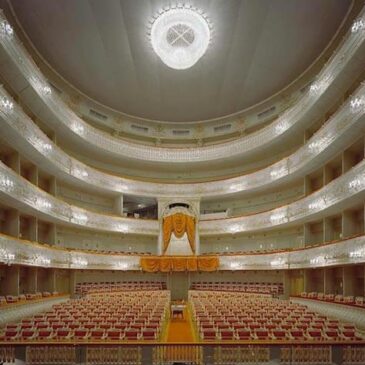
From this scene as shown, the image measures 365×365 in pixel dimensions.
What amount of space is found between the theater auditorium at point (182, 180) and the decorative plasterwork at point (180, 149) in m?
0.12

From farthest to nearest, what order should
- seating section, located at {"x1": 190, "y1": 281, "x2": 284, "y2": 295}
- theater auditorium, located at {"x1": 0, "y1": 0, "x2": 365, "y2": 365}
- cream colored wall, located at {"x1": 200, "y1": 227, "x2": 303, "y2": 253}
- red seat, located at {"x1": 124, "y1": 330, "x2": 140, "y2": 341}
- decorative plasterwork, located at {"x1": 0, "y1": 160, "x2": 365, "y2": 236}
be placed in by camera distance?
cream colored wall, located at {"x1": 200, "y1": 227, "x2": 303, "y2": 253} → seating section, located at {"x1": 190, "y1": 281, "x2": 284, "y2": 295} → decorative plasterwork, located at {"x1": 0, "y1": 160, "x2": 365, "y2": 236} → theater auditorium, located at {"x1": 0, "y1": 0, "x2": 365, "y2": 365} → red seat, located at {"x1": 124, "y1": 330, "x2": 140, "y2": 341}

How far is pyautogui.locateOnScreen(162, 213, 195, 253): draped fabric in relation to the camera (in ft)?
94.2

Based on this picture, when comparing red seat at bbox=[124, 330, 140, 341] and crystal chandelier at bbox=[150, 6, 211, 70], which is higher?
crystal chandelier at bbox=[150, 6, 211, 70]

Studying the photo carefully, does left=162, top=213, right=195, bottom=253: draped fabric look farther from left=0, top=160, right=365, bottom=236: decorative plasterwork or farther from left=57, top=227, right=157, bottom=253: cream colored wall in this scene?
left=57, top=227, right=157, bottom=253: cream colored wall

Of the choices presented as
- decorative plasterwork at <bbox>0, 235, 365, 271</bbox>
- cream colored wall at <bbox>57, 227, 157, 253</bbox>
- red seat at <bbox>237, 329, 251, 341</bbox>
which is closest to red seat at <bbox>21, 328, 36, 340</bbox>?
red seat at <bbox>237, 329, 251, 341</bbox>

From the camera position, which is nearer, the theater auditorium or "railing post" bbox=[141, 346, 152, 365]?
"railing post" bbox=[141, 346, 152, 365]

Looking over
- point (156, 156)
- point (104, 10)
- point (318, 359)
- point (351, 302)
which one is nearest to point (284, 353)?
point (318, 359)

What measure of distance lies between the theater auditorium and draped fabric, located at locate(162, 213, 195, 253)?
0.10 meters

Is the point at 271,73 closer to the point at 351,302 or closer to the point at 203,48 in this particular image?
the point at 203,48

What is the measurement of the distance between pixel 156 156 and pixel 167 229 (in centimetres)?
580

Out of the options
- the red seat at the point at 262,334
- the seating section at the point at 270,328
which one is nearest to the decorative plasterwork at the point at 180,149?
the seating section at the point at 270,328

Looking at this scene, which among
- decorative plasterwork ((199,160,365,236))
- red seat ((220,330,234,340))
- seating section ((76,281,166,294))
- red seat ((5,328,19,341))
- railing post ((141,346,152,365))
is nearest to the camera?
railing post ((141,346,152,365))

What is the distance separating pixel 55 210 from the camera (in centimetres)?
2080

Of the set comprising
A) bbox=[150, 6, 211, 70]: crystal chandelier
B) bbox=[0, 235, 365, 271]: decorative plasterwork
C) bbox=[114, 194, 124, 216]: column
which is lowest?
bbox=[0, 235, 365, 271]: decorative plasterwork
